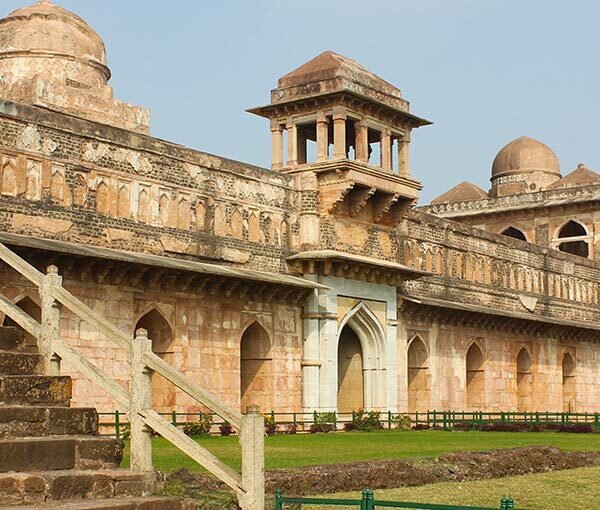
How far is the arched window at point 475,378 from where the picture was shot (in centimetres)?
3297

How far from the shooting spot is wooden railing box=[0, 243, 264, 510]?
720cm

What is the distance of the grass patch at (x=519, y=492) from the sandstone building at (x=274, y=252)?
8.73m

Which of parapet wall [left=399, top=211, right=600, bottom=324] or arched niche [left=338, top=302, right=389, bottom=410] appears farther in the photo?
parapet wall [left=399, top=211, right=600, bottom=324]

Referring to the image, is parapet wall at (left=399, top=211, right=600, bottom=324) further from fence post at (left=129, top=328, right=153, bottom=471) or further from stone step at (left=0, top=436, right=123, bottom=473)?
stone step at (left=0, top=436, right=123, bottom=473)

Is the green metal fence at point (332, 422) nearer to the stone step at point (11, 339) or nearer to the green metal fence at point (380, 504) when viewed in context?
the stone step at point (11, 339)

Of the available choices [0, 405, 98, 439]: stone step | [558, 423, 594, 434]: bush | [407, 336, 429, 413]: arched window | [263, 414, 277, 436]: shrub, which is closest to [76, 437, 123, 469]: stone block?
[0, 405, 98, 439]: stone step

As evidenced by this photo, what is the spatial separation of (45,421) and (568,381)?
33167mm

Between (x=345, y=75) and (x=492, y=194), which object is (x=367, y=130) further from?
(x=492, y=194)

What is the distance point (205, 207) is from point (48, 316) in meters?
14.3

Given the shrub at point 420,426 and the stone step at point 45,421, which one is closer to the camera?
the stone step at point 45,421

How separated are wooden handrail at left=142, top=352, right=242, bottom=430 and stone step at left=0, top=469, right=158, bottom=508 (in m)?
0.73

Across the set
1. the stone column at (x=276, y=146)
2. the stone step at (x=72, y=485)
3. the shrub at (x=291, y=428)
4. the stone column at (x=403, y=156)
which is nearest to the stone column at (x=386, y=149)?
the stone column at (x=403, y=156)

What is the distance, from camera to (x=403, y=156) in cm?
2784

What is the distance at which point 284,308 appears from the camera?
81.0 feet
